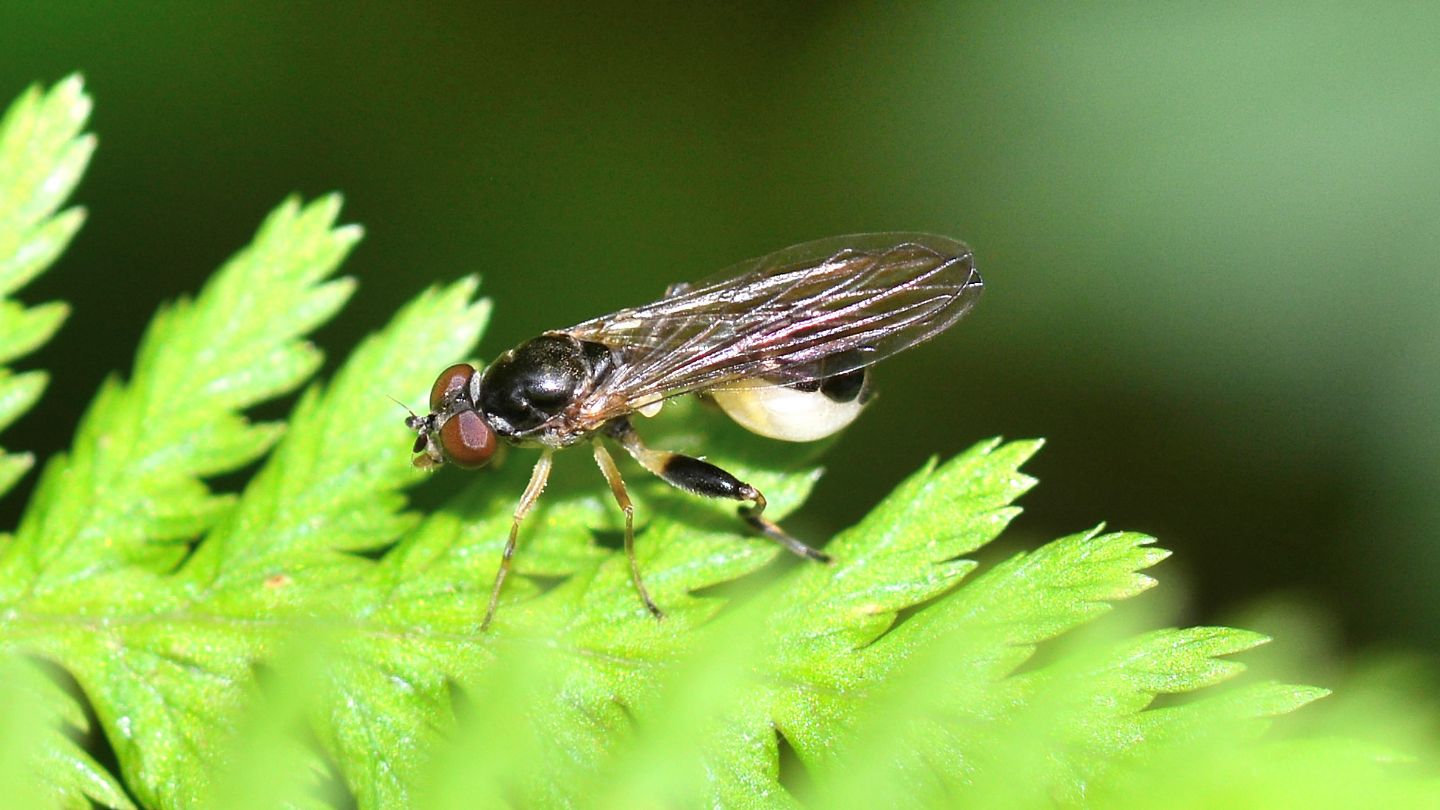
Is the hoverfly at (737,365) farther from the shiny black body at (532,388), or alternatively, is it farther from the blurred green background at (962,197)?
the blurred green background at (962,197)

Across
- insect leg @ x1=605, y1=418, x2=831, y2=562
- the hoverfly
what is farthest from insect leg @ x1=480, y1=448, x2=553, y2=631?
insect leg @ x1=605, y1=418, x2=831, y2=562

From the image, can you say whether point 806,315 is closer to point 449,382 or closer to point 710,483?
point 710,483

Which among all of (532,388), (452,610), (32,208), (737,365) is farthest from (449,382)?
(32,208)

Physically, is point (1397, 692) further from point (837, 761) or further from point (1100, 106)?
point (1100, 106)

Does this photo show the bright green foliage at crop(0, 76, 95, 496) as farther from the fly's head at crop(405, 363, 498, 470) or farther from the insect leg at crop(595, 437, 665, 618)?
the insect leg at crop(595, 437, 665, 618)

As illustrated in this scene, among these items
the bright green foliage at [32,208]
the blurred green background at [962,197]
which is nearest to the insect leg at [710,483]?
the blurred green background at [962,197]
